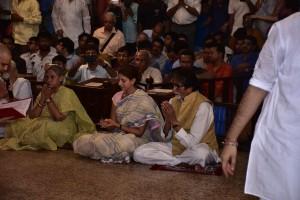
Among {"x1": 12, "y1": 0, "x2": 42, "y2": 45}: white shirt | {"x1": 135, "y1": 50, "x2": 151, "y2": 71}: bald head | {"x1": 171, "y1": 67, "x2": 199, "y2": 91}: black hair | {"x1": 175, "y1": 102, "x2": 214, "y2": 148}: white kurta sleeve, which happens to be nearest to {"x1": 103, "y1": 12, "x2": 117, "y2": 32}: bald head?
{"x1": 12, "y1": 0, "x2": 42, "y2": 45}: white shirt

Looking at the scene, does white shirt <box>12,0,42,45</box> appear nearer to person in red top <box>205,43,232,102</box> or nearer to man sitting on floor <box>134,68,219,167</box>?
person in red top <box>205,43,232,102</box>

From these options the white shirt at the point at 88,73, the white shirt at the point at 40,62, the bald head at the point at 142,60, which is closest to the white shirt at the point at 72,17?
the white shirt at the point at 40,62

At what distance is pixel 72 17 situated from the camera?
7820mm

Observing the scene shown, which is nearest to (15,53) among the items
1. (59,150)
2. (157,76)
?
(157,76)

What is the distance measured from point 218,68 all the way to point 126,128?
154cm

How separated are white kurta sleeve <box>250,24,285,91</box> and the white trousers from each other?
2441 millimetres

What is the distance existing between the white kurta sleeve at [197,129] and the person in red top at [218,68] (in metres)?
1.14

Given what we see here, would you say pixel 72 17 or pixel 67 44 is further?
pixel 72 17

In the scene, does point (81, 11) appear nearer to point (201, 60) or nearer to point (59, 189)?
point (201, 60)

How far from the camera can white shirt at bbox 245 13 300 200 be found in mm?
1899

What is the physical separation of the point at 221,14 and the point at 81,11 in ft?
6.44

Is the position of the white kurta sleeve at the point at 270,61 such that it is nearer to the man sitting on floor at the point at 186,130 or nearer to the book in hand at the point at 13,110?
the book in hand at the point at 13,110

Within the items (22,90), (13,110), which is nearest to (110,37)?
(22,90)

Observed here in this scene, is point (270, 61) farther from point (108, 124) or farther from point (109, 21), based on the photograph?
point (109, 21)
